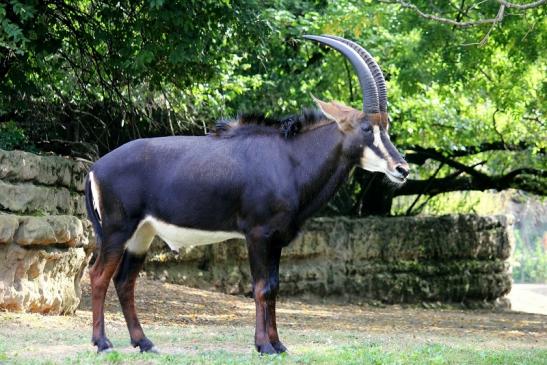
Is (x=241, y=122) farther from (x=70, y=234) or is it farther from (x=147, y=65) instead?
(x=147, y=65)

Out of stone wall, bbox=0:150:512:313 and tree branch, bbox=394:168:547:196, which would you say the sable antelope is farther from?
tree branch, bbox=394:168:547:196

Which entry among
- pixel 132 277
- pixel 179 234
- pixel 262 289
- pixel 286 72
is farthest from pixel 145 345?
pixel 286 72

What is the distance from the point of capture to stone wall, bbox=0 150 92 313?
11508mm

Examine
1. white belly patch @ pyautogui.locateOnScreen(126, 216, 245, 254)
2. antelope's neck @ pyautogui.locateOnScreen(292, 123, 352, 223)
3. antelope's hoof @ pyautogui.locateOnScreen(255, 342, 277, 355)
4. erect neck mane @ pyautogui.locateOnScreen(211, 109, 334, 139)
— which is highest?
erect neck mane @ pyautogui.locateOnScreen(211, 109, 334, 139)

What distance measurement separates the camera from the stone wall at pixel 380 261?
1869cm

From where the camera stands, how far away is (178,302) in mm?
16031

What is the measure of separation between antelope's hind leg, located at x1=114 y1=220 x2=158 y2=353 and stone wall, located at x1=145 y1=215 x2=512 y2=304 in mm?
8946

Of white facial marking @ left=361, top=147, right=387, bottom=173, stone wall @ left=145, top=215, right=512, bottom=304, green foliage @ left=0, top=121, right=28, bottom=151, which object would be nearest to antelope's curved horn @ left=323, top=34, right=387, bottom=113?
white facial marking @ left=361, top=147, right=387, bottom=173

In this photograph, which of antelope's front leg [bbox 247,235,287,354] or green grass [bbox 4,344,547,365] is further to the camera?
antelope's front leg [bbox 247,235,287,354]

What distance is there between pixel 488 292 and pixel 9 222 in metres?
13.4

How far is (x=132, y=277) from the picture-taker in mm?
8852

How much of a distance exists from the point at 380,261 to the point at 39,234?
10.3 meters

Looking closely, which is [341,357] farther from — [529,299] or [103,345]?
[529,299]

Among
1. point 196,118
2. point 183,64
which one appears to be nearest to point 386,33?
point 196,118
